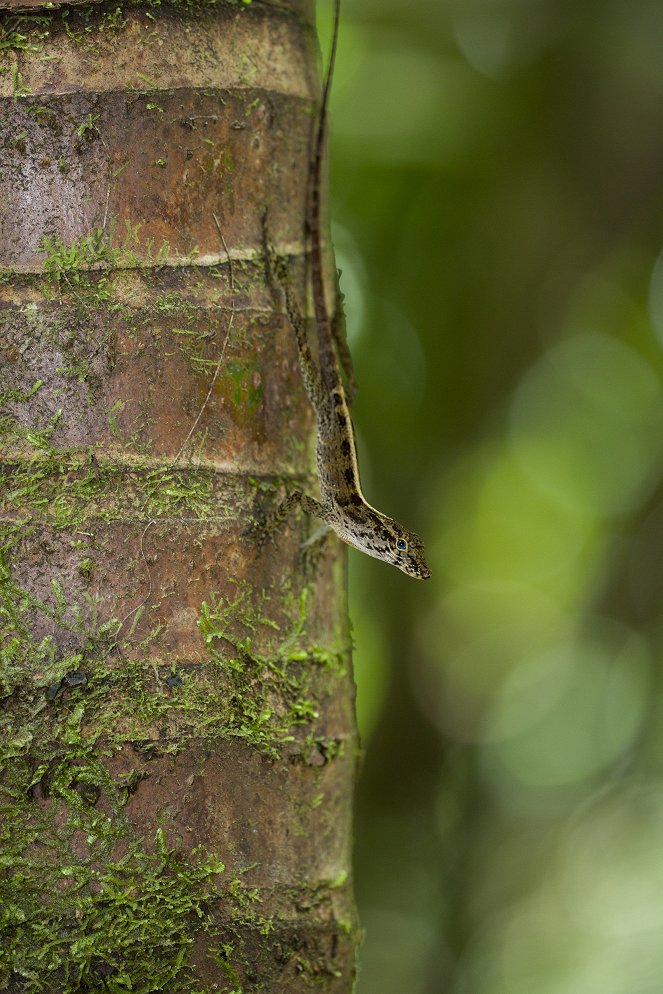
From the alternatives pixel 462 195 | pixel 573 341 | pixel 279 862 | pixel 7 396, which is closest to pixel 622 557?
pixel 573 341

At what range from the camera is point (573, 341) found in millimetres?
6129

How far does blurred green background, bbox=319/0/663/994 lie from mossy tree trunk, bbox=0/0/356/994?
358 centimetres

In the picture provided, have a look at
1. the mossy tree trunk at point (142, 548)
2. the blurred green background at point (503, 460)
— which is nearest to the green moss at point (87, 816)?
the mossy tree trunk at point (142, 548)

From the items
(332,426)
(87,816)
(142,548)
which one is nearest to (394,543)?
Result: (332,426)

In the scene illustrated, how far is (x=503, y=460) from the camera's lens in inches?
246

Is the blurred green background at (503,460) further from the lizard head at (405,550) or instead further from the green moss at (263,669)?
the green moss at (263,669)

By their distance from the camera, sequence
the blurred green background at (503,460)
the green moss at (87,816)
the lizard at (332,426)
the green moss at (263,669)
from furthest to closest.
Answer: the blurred green background at (503,460) → the lizard at (332,426) → the green moss at (263,669) → the green moss at (87,816)

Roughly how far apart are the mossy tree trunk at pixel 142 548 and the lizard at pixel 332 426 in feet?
0.85

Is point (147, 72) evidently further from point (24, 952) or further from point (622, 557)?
point (622, 557)

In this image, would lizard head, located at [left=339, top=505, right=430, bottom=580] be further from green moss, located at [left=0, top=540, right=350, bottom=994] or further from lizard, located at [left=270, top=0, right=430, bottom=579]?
green moss, located at [left=0, top=540, right=350, bottom=994]

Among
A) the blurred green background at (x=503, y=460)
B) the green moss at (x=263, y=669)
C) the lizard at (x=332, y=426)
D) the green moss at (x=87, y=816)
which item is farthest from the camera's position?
the blurred green background at (x=503, y=460)

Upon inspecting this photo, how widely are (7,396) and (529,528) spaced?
15.9 feet

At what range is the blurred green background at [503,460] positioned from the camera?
5.47 m

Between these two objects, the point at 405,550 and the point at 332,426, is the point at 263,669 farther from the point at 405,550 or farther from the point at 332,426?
the point at 332,426
